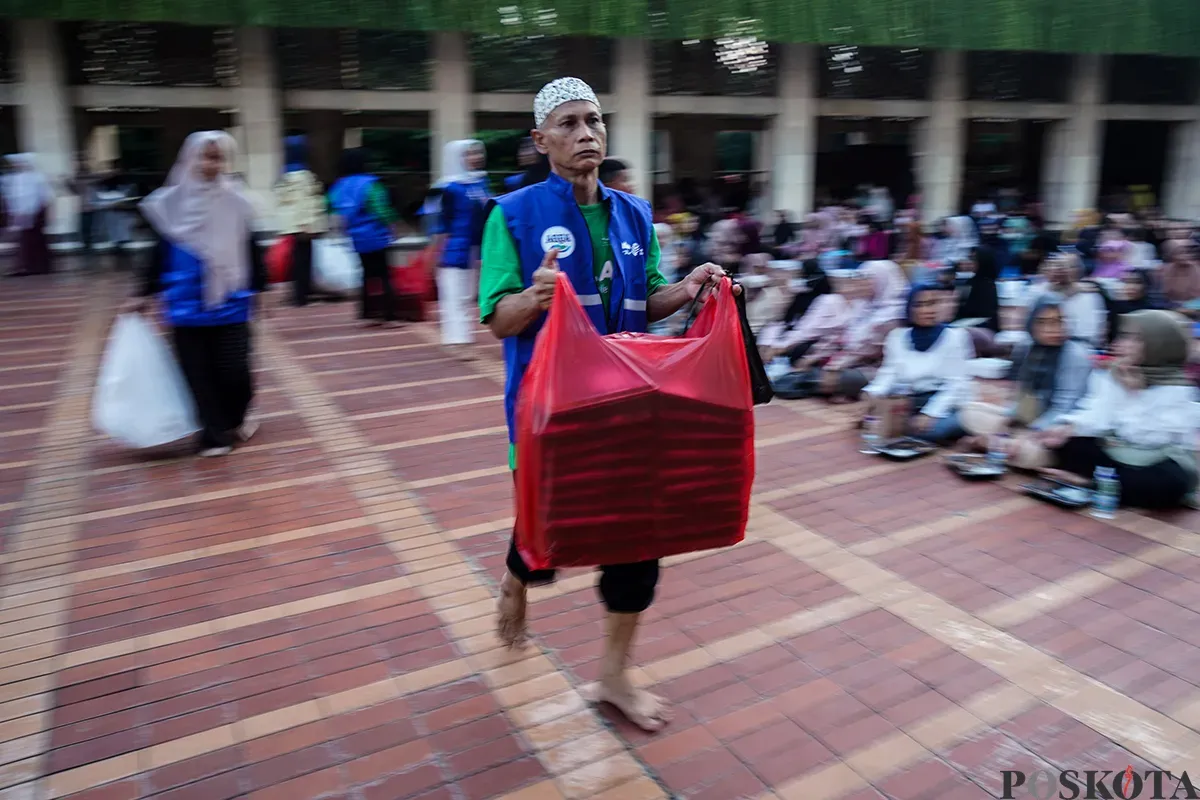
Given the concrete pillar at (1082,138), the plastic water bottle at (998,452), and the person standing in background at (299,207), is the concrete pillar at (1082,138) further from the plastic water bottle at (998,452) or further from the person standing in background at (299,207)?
the plastic water bottle at (998,452)

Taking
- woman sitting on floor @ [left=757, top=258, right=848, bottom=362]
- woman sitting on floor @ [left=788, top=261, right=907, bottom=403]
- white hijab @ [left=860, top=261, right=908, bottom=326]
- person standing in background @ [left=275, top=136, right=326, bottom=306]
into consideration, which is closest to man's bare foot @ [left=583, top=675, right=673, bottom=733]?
woman sitting on floor @ [left=788, top=261, right=907, bottom=403]

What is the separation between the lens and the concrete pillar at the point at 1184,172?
67.9 feet

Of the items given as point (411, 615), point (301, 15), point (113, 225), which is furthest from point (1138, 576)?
point (113, 225)

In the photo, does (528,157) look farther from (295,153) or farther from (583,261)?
(583,261)

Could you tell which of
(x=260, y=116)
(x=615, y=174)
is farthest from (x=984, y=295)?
(x=260, y=116)

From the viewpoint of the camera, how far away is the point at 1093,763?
2.73m

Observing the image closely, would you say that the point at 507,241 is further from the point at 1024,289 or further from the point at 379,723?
the point at 1024,289

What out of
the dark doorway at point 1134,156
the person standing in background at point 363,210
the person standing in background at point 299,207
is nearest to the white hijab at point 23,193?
the person standing in background at point 299,207

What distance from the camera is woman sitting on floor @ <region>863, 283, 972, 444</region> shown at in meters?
5.66

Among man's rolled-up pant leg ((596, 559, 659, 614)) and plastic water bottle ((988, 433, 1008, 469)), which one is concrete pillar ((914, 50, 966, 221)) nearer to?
plastic water bottle ((988, 433, 1008, 469))

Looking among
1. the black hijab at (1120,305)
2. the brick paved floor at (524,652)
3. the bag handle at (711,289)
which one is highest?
the bag handle at (711,289)

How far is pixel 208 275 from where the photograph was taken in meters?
5.14

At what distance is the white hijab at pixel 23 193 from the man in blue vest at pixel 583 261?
11.3 meters

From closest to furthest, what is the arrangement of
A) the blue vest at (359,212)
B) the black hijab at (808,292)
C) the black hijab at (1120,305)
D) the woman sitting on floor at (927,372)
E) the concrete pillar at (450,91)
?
the woman sitting on floor at (927,372)
the black hijab at (1120,305)
the black hijab at (808,292)
the blue vest at (359,212)
the concrete pillar at (450,91)
